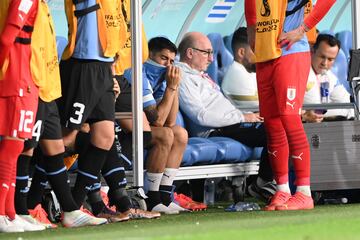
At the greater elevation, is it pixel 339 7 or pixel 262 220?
pixel 339 7

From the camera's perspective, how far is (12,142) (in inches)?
346

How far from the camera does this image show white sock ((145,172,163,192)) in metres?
11.3

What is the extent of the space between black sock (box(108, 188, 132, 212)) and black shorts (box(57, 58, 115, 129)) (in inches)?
27.2

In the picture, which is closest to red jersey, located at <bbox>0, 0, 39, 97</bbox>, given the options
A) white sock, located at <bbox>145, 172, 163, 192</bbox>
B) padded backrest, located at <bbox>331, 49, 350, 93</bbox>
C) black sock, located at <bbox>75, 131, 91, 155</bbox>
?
black sock, located at <bbox>75, 131, 91, 155</bbox>

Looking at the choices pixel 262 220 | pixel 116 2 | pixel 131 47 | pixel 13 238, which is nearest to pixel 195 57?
pixel 131 47

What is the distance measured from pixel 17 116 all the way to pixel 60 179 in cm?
71

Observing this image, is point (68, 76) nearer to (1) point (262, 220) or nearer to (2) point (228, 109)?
(1) point (262, 220)

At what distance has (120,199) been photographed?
10.2 meters

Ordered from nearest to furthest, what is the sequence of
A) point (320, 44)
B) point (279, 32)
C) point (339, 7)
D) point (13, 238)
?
point (13, 238) < point (279, 32) < point (320, 44) < point (339, 7)

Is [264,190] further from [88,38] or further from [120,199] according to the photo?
[88,38]

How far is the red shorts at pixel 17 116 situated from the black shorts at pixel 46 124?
23 cm

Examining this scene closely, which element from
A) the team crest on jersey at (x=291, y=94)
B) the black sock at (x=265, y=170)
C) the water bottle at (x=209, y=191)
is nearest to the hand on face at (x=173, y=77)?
the black sock at (x=265, y=170)

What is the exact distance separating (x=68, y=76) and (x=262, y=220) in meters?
1.79

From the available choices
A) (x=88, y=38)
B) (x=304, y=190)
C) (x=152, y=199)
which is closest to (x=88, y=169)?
(x=88, y=38)
